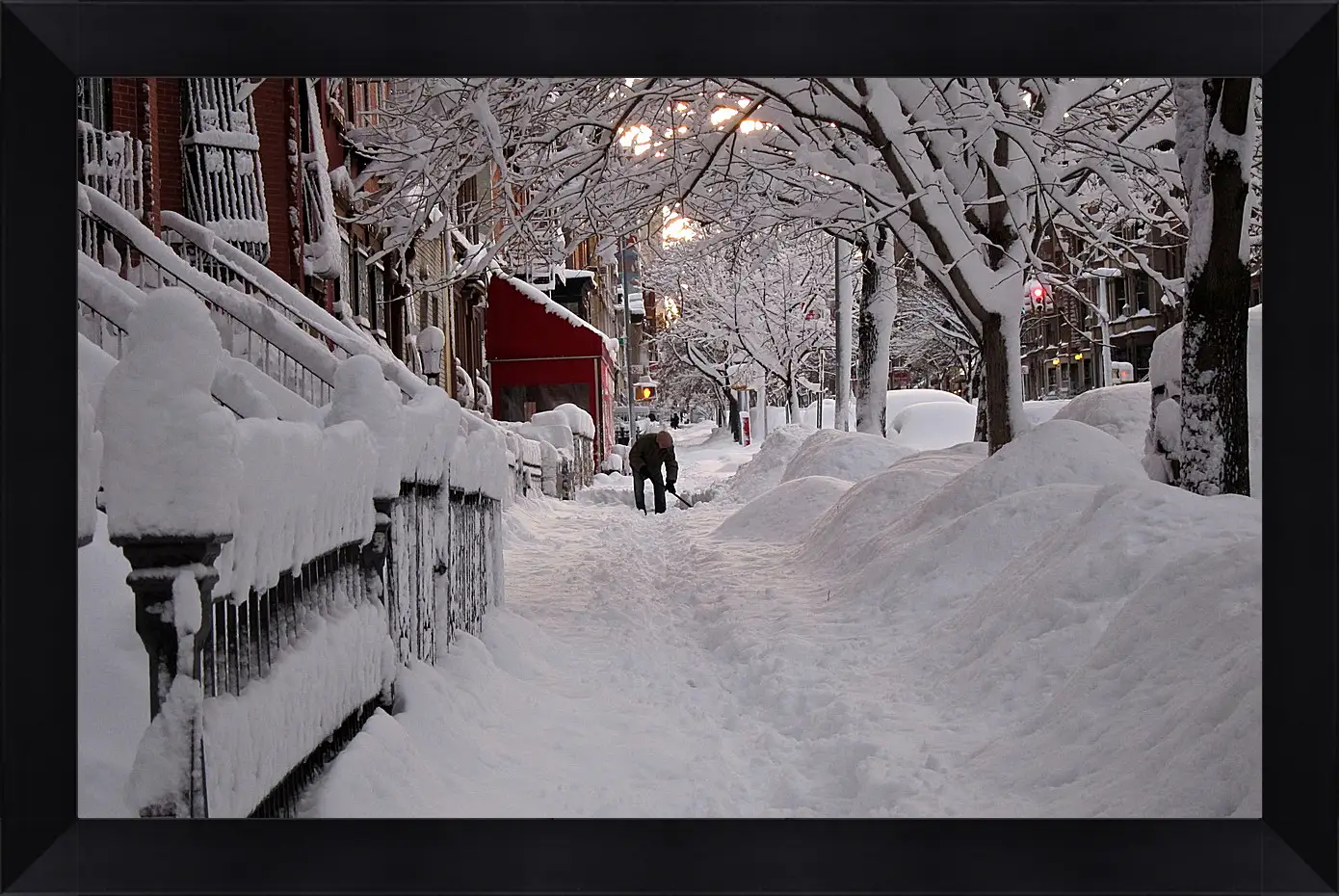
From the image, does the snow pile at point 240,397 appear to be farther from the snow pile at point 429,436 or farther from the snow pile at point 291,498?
the snow pile at point 291,498

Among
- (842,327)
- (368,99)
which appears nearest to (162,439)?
(368,99)

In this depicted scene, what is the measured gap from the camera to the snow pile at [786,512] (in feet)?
42.7

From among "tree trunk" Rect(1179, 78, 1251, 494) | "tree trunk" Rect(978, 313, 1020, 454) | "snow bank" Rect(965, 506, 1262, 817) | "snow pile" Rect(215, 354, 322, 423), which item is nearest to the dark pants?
"tree trunk" Rect(978, 313, 1020, 454)

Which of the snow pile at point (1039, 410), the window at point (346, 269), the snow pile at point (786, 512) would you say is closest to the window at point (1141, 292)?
the snow pile at point (1039, 410)

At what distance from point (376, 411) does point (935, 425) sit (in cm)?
2284

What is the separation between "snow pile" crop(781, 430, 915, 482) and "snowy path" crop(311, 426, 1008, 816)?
8575 millimetres

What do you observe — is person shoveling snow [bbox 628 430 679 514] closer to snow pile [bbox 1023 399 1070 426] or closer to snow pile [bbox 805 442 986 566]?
snow pile [bbox 805 442 986 566]

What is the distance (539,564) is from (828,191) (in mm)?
5985

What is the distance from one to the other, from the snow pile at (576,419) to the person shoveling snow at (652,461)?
612 cm

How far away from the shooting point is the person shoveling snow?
56.2ft

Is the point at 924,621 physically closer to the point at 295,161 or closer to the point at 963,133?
the point at 963,133
